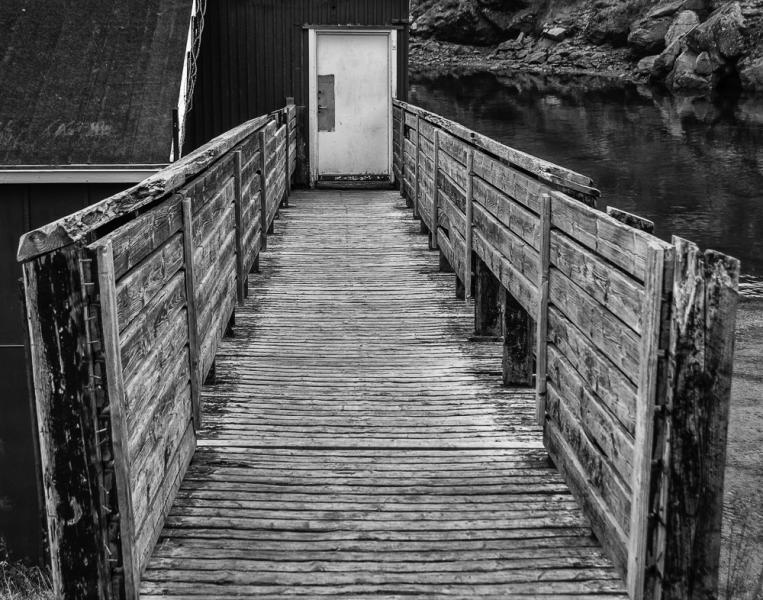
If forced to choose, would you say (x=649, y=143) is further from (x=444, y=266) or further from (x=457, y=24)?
(x=457, y=24)

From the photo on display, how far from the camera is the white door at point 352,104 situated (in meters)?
16.2

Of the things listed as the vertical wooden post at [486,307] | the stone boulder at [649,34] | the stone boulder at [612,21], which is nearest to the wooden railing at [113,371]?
the vertical wooden post at [486,307]

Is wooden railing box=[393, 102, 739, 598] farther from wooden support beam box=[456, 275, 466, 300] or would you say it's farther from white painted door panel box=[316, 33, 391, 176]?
white painted door panel box=[316, 33, 391, 176]

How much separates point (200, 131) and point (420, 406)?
10992 mm

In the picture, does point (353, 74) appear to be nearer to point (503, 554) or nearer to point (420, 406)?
point (420, 406)

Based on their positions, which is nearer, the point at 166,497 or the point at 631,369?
the point at 631,369

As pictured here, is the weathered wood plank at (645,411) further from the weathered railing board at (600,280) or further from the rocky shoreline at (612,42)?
the rocky shoreline at (612,42)

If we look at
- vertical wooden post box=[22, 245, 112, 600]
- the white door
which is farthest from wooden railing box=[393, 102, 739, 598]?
the white door

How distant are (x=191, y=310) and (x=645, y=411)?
2.47 metres

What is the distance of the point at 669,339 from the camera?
131 inches

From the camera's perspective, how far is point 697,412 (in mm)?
3293

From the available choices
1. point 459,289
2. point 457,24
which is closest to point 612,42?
point 457,24

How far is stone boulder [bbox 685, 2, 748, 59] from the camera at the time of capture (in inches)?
1809

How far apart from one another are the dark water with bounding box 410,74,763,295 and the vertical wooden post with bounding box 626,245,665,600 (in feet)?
56.9
